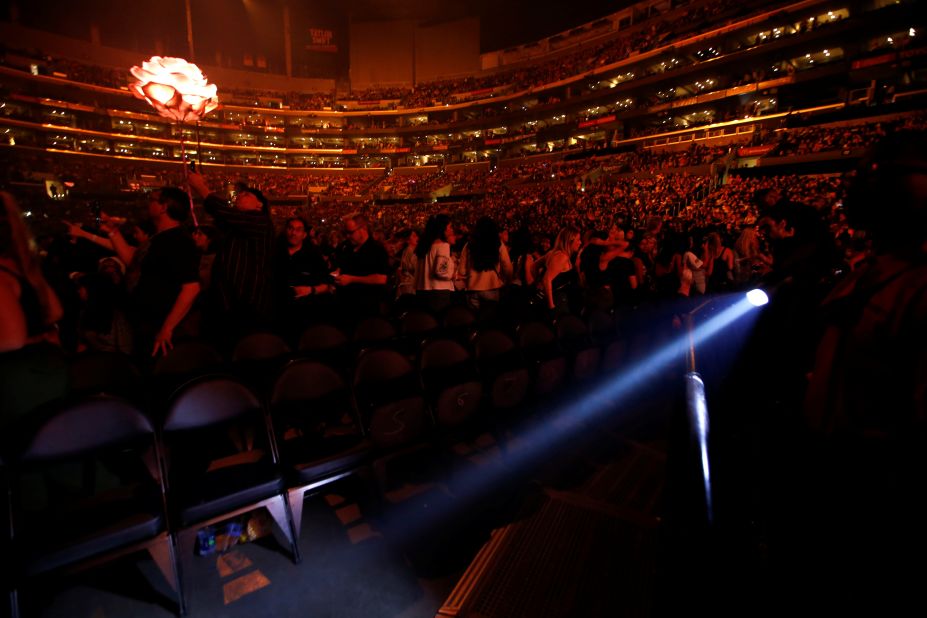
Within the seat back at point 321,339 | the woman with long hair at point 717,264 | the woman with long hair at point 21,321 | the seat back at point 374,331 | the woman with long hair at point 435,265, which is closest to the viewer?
the woman with long hair at point 21,321

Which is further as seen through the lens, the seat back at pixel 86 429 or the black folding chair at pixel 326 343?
the black folding chair at pixel 326 343

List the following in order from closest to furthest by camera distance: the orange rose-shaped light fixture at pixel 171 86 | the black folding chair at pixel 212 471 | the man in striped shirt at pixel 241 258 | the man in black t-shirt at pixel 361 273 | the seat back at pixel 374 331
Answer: the black folding chair at pixel 212 471, the man in striped shirt at pixel 241 258, the seat back at pixel 374 331, the orange rose-shaped light fixture at pixel 171 86, the man in black t-shirt at pixel 361 273

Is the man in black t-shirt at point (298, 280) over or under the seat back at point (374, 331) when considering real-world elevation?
over

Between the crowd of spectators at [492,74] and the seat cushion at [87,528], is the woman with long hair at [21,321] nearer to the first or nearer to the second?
the seat cushion at [87,528]

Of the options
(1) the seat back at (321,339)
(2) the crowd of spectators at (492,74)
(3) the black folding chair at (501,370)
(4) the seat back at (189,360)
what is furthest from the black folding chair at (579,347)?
(2) the crowd of spectators at (492,74)

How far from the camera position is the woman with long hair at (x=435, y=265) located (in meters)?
4.36

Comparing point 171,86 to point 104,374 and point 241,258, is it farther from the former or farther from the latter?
point 104,374

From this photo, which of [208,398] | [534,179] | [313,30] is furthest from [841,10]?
[313,30]

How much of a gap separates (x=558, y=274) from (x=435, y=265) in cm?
140

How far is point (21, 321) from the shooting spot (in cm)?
171

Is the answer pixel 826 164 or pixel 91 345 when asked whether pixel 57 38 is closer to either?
pixel 91 345

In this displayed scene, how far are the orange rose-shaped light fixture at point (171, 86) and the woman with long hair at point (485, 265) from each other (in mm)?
3186

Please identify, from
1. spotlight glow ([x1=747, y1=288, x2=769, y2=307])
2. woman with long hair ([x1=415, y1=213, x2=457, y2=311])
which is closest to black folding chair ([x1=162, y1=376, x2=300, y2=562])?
woman with long hair ([x1=415, y1=213, x2=457, y2=311])

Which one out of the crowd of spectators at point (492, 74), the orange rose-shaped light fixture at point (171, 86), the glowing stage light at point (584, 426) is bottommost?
the glowing stage light at point (584, 426)
